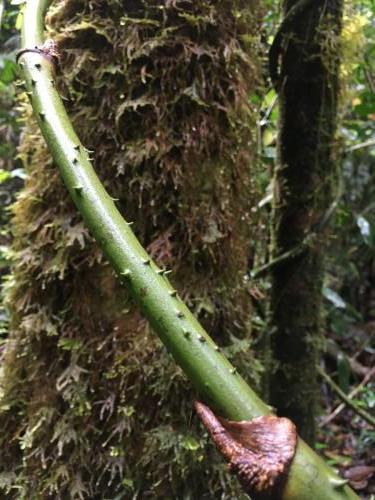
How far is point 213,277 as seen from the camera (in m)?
0.95

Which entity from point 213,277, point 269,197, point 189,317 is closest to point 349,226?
point 269,197

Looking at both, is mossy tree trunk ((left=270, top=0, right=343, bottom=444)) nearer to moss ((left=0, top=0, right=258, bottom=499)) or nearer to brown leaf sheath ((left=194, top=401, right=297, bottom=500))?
moss ((left=0, top=0, right=258, bottom=499))

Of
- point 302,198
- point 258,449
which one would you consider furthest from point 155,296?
point 302,198

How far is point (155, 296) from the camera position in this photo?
1.72ft

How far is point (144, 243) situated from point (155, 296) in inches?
16.2

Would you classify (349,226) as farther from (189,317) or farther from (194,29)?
(189,317)

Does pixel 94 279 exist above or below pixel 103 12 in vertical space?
below

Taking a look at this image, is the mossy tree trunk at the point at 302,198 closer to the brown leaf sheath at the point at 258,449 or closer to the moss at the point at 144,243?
the moss at the point at 144,243

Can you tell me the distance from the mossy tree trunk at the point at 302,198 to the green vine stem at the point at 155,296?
80cm

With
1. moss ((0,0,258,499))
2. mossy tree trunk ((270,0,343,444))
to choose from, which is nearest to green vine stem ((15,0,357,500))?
moss ((0,0,258,499))

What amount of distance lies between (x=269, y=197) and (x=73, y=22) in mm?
731

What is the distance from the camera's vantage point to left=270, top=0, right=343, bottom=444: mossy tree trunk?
4.29 feet

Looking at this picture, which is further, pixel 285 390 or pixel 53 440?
pixel 285 390

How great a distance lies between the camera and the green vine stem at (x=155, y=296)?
432mm
